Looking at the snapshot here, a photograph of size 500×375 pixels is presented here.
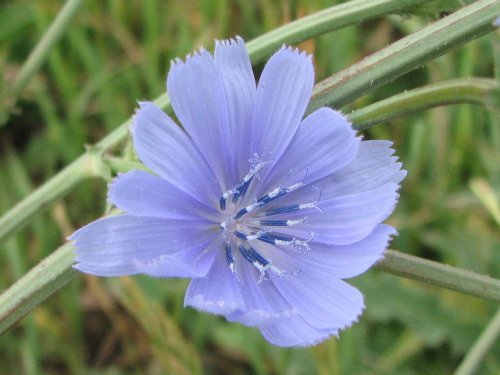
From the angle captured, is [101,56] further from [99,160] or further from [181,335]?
[99,160]

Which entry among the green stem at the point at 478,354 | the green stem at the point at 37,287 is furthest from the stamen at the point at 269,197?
the green stem at the point at 478,354

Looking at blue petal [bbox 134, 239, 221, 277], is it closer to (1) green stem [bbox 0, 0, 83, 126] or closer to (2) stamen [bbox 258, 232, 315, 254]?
(2) stamen [bbox 258, 232, 315, 254]

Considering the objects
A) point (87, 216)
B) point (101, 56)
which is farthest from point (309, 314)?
point (101, 56)

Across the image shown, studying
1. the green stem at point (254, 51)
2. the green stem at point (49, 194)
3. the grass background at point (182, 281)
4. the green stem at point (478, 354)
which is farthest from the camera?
the grass background at point (182, 281)

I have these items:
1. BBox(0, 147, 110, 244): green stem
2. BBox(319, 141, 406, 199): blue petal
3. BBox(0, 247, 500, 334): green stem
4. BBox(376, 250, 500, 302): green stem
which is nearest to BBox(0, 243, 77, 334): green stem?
BBox(0, 247, 500, 334): green stem

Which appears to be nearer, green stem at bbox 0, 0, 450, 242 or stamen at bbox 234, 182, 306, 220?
stamen at bbox 234, 182, 306, 220

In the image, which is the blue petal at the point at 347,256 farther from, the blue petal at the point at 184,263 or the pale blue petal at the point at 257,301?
the blue petal at the point at 184,263

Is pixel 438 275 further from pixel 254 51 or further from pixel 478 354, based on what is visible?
pixel 478 354
